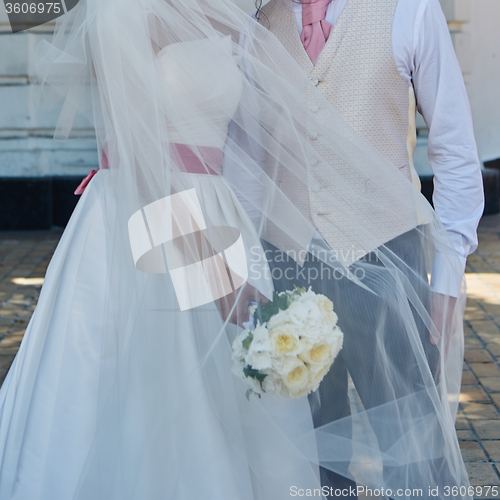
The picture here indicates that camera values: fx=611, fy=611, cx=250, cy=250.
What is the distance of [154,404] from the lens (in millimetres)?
1608

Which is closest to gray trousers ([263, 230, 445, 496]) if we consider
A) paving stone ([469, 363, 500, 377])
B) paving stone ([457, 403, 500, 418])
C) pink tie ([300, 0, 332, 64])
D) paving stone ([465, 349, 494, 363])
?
pink tie ([300, 0, 332, 64])

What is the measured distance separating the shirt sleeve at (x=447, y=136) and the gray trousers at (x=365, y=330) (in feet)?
0.57

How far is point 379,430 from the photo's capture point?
1662 mm

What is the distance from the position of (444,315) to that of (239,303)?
0.58m

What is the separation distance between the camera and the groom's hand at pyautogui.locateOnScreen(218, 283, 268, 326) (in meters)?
1.60

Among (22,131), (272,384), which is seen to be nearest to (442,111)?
(272,384)

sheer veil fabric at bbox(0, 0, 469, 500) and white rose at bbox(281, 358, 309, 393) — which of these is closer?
white rose at bbox(281, 358, 309, 393)

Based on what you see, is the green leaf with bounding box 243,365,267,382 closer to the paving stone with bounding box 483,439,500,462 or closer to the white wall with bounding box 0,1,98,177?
the paving stone with bounding box 483,439,500,462

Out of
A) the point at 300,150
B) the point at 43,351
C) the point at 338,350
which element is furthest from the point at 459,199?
the point at 43,351

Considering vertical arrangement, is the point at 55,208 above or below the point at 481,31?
below

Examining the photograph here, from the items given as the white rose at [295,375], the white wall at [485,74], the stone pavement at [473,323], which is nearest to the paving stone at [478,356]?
the stone pavement at [473,323]

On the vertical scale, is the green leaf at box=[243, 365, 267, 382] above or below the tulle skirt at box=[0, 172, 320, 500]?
above

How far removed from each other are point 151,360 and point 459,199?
3.22 ft

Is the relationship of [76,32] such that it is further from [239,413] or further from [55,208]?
[55,208]
